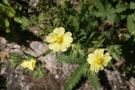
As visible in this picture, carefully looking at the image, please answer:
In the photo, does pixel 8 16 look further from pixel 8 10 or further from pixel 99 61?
pixel 99 61

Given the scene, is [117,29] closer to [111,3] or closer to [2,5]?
[111,3]

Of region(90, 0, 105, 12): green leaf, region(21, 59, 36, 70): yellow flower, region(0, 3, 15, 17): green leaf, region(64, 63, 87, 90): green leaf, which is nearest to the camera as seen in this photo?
region(21, 59, 36, 70): yellow flower

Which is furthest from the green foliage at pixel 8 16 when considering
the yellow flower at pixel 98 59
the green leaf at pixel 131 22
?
the green leaf at pixel 131 22

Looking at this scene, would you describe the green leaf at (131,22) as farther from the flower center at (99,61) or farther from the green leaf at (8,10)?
the green leaf at (8,10)

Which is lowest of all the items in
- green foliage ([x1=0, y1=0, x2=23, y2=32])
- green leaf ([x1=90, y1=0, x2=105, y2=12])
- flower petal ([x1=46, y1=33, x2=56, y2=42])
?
flower petal ([x1=46, y1=33, x2=56, y2=42])

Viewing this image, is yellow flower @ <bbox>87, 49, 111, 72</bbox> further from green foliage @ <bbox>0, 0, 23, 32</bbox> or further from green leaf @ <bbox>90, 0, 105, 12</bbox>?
green foliage @ <bbox>0, 0, 23, 32</bbox>

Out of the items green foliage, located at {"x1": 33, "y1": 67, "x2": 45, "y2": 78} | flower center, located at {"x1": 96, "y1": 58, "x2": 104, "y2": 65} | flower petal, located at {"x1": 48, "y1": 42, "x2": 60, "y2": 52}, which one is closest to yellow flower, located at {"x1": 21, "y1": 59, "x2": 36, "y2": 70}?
green foliage, located at {"x1": 33, "y1": 67, "x2": 45, "y2": 78}

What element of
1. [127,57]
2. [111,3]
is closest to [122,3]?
[111,3]
